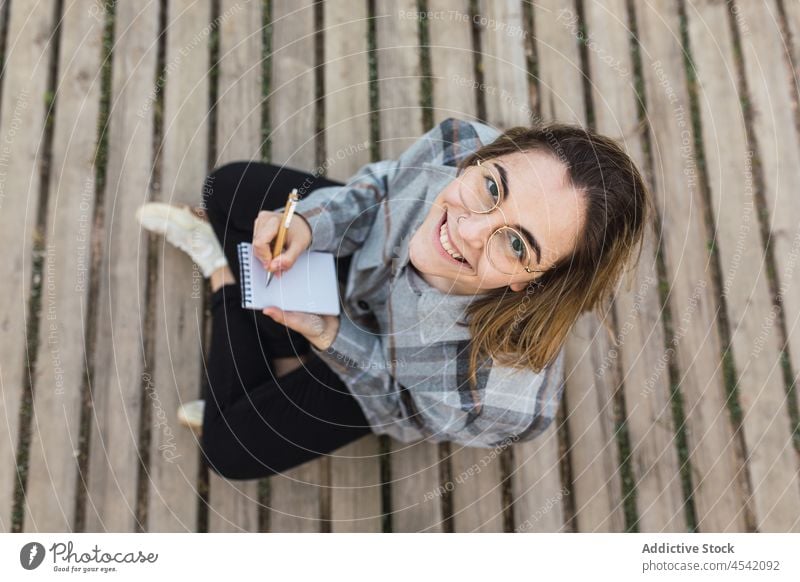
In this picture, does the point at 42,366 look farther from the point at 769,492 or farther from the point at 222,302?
the point at 769,492

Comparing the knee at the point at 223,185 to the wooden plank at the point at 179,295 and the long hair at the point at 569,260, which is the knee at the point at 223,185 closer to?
the wooden plank at the point at 179,295

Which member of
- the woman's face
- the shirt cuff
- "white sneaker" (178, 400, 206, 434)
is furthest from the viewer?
"white sneaker" (178, 400, 206, 434)

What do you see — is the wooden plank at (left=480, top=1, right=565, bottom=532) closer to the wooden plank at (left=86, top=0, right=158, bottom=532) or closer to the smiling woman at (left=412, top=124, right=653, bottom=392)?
the smiling woman at (left=412, top=124, right=653, bottom=392)

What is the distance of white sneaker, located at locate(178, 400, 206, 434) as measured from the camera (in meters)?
0.94

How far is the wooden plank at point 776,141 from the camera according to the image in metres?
1.04

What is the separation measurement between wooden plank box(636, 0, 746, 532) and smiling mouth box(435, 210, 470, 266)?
1.63ft

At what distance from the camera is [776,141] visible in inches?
42.3

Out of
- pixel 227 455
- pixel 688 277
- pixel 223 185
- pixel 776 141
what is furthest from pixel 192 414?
pixel 776 141

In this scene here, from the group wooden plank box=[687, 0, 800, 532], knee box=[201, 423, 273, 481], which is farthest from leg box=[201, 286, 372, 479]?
wooden plank box=[687, 0, 800, 532]

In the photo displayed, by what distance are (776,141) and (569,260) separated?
2.11ft

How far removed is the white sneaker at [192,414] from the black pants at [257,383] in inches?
1.1
